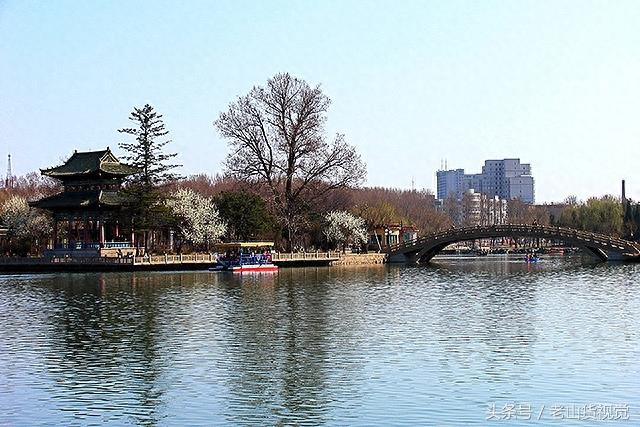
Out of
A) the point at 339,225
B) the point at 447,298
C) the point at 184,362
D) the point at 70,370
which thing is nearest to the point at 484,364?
the point at 184,362

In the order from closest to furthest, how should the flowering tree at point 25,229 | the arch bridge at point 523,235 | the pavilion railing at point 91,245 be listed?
the pavilion railing at point 91,245, the arch bridge at point 523,235, the flowering tree at point 25,229

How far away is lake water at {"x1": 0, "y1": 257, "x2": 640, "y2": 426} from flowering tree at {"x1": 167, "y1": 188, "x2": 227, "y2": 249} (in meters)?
29.7

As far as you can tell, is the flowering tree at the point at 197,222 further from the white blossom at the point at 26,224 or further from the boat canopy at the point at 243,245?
the white blossom at the point at 26,224

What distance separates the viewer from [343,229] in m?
78.1

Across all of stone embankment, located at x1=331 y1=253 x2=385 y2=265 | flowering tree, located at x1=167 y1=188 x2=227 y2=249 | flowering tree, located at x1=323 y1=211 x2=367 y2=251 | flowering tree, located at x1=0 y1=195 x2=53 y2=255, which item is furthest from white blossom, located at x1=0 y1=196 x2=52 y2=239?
stone embankment, located at x1=331 y1=253 x2=385 y2=265

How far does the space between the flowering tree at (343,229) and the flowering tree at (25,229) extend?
835 inches

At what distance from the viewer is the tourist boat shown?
58406 millimetres

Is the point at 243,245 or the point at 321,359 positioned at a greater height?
the point at 243,245

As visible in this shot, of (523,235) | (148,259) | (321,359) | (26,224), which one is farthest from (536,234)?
(321,359)

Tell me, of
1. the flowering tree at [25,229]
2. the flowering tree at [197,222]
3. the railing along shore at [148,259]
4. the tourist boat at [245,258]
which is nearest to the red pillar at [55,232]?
the railing along shore at [148,259]

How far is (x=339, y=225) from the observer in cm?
7762

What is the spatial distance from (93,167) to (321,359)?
48.7 metres

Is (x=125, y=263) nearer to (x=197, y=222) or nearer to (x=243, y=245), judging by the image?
(x=243, y=245)

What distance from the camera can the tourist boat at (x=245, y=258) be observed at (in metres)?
58.4
